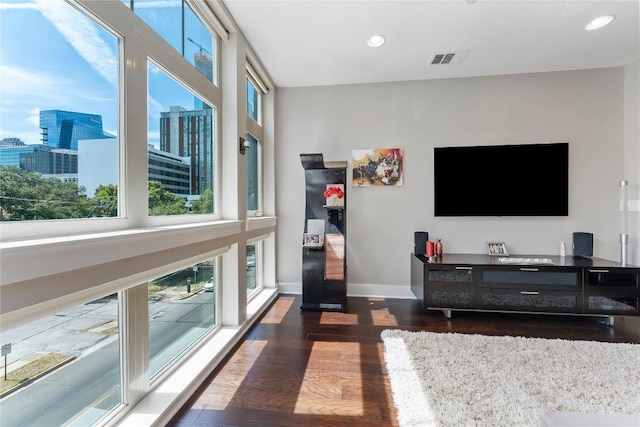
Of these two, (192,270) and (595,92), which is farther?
(595,92)

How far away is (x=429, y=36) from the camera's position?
273 cm

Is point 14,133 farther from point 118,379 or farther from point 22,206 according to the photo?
point 118,379

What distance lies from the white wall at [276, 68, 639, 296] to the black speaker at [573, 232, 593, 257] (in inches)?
4.9

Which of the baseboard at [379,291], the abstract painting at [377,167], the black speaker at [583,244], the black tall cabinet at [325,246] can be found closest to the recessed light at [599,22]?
the abstract painting at [377,167]

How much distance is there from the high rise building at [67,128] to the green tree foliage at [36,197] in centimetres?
16

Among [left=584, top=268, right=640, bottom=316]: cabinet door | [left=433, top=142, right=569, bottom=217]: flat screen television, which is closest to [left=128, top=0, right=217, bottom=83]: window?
[left=433, top=142, right=569, bottom=217]: flat screen television

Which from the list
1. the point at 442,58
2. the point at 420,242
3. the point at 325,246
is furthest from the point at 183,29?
the point at 420,242

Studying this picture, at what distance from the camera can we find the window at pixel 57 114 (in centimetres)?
103

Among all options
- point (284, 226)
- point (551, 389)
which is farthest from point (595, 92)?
point (284, 226)

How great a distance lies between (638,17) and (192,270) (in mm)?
4320

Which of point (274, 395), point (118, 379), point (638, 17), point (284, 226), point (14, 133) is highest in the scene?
point (638, 17)

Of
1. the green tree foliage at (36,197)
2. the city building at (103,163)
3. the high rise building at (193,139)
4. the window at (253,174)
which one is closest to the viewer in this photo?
the green tree foliage at (36,197)

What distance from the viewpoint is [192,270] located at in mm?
2148

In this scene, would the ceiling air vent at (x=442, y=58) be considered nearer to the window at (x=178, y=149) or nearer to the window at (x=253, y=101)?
the window at (x=253, y=101)
